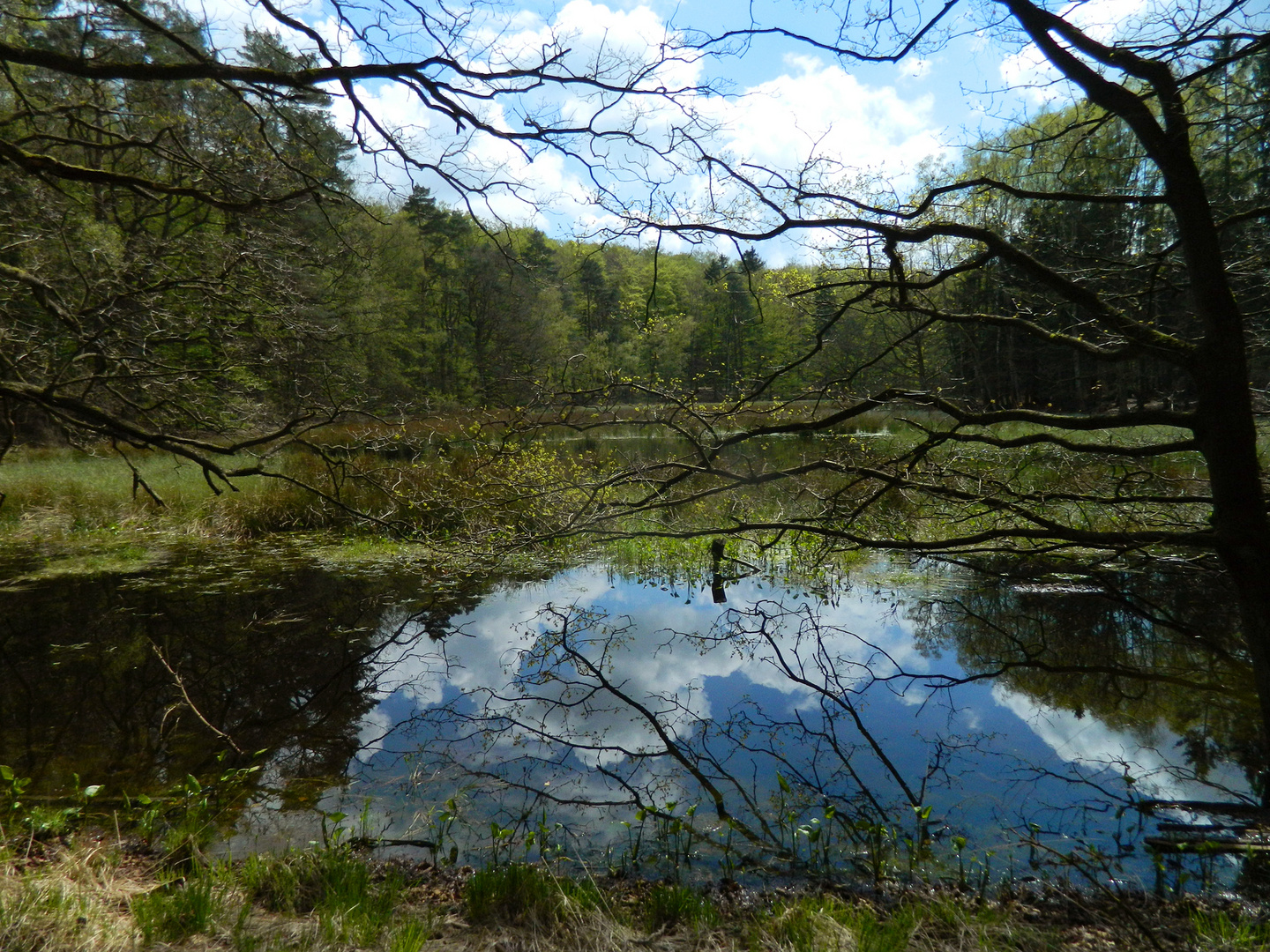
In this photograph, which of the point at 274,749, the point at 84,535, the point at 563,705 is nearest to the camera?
the point at 274,749

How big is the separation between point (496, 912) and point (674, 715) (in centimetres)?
270

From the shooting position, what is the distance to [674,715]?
5.65 metres

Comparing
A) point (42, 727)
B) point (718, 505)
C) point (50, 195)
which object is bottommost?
point (42, 727)

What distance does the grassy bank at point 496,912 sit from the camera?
104 inches

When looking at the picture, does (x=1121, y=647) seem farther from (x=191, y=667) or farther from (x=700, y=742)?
(x=191, y=667)

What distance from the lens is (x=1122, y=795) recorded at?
4277 mm

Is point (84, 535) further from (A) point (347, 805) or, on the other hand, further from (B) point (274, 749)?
(A) point (347, 805)

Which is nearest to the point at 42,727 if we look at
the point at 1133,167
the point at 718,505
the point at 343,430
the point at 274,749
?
the point at 274,749

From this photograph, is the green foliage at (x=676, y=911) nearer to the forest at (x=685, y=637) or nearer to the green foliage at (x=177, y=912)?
the forest at (x=685, y=637)

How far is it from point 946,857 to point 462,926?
→ 2349mm

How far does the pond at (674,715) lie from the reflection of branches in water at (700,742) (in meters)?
0.02

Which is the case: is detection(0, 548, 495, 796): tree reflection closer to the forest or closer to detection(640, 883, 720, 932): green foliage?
the forest

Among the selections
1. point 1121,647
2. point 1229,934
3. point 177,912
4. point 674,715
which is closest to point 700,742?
point 674,715

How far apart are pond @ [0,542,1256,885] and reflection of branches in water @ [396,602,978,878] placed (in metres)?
0.02
